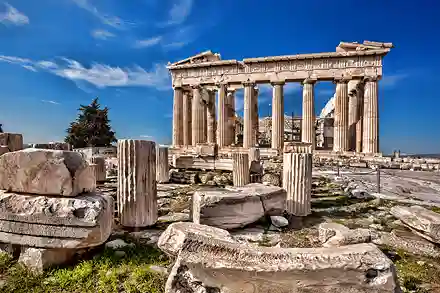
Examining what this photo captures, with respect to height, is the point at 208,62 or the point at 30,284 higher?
the point at 208,62

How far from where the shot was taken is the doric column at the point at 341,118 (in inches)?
797

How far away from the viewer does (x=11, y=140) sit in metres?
5.92

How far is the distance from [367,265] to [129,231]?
3551mm

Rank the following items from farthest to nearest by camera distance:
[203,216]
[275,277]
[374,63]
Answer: [374,63] < [203,216] < [275,277]

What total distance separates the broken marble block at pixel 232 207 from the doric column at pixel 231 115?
18980 millimetres

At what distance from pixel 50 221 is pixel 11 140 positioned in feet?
14.2

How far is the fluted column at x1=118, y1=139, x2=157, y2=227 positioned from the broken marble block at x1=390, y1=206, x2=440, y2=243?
439 cm

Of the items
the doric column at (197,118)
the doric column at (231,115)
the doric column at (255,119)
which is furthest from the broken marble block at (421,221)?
the doric column at (197,118)

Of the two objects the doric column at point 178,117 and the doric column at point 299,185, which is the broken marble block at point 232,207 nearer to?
the doric column at point 299,185

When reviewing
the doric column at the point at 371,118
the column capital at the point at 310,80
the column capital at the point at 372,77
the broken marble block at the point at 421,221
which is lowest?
the broken marble block at the point at 421,221

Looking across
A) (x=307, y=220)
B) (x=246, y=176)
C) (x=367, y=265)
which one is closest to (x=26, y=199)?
(x=367, y=265)

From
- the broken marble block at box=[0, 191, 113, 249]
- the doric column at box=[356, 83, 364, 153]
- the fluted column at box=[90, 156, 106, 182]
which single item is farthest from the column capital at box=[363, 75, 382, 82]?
the broken marble block at box=[0, 191, 113, 249]

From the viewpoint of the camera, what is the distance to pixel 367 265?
214 centimetres

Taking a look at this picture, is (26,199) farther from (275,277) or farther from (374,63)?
(374,63)
